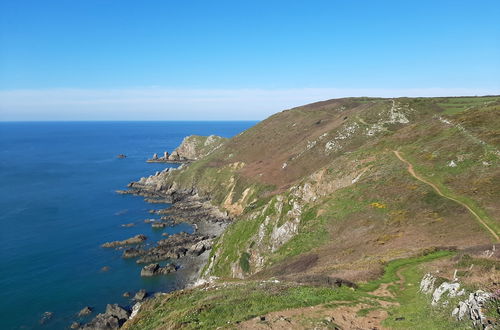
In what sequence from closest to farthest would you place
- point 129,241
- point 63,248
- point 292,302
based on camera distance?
point 292,302
point 63,248
point 129,241

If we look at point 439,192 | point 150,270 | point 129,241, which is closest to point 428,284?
point 439,192

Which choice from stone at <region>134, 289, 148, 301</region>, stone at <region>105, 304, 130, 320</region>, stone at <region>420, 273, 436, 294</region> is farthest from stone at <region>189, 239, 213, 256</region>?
stone at <region>420, 273, 436, 294</region>

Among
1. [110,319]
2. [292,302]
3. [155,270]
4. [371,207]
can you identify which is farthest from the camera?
[155,270]

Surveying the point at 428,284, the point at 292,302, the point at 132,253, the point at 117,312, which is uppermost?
the point at 428,284

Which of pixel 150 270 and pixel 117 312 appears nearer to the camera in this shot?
pixel 117 312

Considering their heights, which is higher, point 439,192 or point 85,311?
point 439,192

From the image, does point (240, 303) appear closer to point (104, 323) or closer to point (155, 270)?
point (104, 323)
